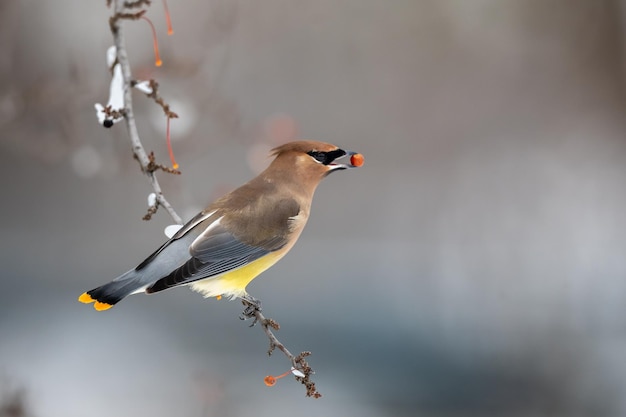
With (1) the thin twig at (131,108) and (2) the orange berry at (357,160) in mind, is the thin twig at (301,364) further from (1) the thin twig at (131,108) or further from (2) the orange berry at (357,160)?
(2) the orange berry at (357,160)

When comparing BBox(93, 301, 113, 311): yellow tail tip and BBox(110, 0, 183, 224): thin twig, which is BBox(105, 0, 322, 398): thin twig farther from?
BBox(93, 301, 113, 311): yellow tail tip

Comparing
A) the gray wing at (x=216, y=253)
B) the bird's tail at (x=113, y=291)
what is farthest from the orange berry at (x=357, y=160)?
the bird's tail at (x=113, y=291)

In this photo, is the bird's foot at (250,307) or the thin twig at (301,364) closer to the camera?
the thin twig at (301,364)

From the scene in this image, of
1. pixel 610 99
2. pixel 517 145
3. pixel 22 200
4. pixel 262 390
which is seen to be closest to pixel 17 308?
pixel 22 200

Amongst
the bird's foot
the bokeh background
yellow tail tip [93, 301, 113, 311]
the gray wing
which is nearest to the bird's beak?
the gray wing

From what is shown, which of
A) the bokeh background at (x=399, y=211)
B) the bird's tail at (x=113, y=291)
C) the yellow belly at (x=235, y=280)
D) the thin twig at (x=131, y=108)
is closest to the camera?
the thin twig at (x=131, y=108)

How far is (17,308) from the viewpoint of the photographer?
3797 millimetres

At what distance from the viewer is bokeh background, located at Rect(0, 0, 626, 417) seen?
3.23 m

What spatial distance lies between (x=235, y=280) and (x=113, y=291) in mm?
286

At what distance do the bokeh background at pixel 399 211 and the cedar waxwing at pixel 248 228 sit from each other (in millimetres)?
1501

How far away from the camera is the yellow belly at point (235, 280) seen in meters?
1.31

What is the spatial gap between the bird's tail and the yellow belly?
17cm

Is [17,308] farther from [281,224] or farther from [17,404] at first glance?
[281,224]

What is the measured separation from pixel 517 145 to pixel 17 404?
11.0ft
